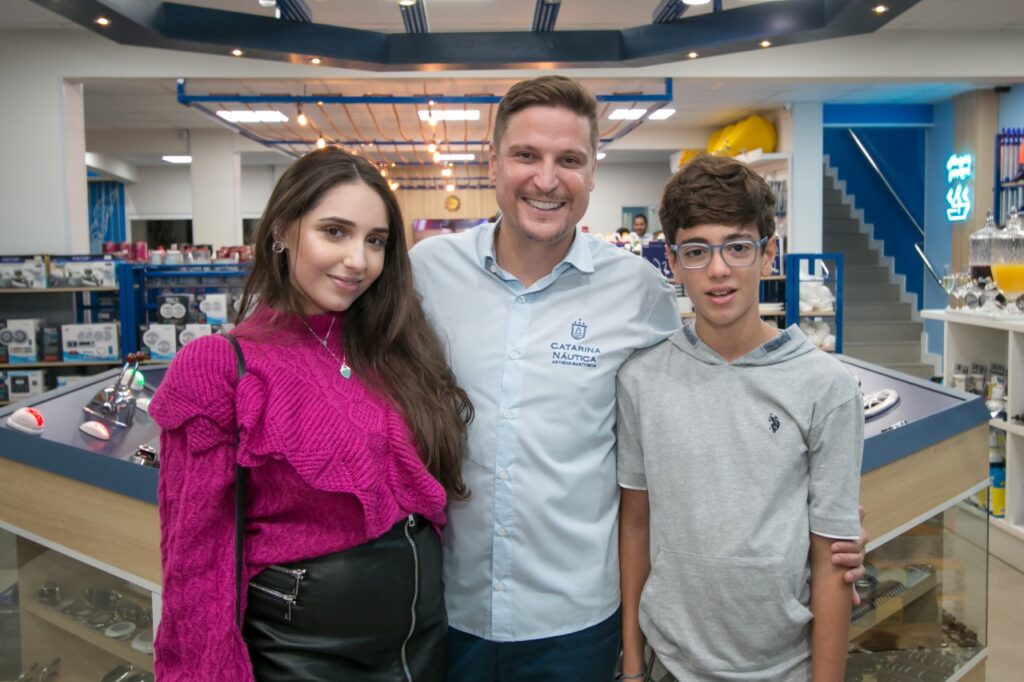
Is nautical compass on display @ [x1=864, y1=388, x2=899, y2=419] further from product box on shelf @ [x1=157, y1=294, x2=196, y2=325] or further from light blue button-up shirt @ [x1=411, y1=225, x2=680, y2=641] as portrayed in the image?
product box on shelf @ [x1=157, y1=294, x2=196, y2=325]

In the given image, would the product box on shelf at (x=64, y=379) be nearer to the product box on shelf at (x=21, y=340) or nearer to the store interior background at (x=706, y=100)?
the product box on shelf at (x=21, y=340)

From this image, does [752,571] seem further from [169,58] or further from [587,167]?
[169,58]

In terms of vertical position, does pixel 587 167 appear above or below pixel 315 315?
above

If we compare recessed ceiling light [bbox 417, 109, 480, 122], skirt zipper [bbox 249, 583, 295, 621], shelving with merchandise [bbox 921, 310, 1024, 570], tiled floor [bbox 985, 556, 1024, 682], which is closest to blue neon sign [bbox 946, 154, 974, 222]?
shelving with merchandise [bbox 921, 310, 1024, 570]

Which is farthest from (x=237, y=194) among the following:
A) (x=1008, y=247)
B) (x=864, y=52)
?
(x=1008, y=247)

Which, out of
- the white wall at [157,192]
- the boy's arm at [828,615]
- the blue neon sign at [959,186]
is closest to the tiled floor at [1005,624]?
the boy's arm at [828,615]

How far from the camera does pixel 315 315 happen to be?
5.14ft

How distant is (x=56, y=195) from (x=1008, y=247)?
7.44 m

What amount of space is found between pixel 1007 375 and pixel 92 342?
6.69m

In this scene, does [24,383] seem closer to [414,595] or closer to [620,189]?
[414,595]

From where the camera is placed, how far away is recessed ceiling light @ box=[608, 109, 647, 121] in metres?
8.98

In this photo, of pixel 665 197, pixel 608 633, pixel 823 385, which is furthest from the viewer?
pixel 608 633

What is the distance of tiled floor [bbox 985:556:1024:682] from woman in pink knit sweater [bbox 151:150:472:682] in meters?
3.10

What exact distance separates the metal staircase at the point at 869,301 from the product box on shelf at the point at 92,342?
8321 millimetres
